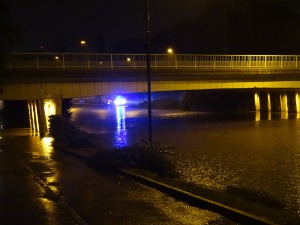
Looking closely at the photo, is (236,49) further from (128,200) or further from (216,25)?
(128,200)

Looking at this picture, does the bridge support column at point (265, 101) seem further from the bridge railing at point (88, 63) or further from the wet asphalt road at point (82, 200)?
the wet asphalt road at point (82, 200)

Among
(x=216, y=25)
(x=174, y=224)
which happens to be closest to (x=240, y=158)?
(x=174, y=224)

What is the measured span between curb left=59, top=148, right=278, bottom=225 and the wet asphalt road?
0.20 m

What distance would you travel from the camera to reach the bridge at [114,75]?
1452 inches

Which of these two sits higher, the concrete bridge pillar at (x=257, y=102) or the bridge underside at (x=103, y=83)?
the bridge underside at (x=103, y=83)

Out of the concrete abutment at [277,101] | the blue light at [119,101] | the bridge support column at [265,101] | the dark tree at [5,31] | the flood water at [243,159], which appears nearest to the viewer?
the flood water at [243,159]

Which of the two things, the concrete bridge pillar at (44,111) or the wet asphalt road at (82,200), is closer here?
the wet asphalt road at (82,200)

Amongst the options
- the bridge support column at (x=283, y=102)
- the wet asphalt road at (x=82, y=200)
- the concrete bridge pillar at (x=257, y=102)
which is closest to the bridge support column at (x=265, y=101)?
the concrete bridge pillar at (x=257, y=102)

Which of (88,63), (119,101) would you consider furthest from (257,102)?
(119,101)

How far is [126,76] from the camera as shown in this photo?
1656 inches

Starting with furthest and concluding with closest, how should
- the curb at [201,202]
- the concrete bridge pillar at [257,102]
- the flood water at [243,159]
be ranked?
the concrete bridge pillar at [257,102] → the flood water at [243,159] → the curb at [201,202]

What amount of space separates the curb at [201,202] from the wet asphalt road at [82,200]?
0.20m

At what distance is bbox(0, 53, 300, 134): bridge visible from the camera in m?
36.9

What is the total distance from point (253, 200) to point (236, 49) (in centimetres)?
7435
